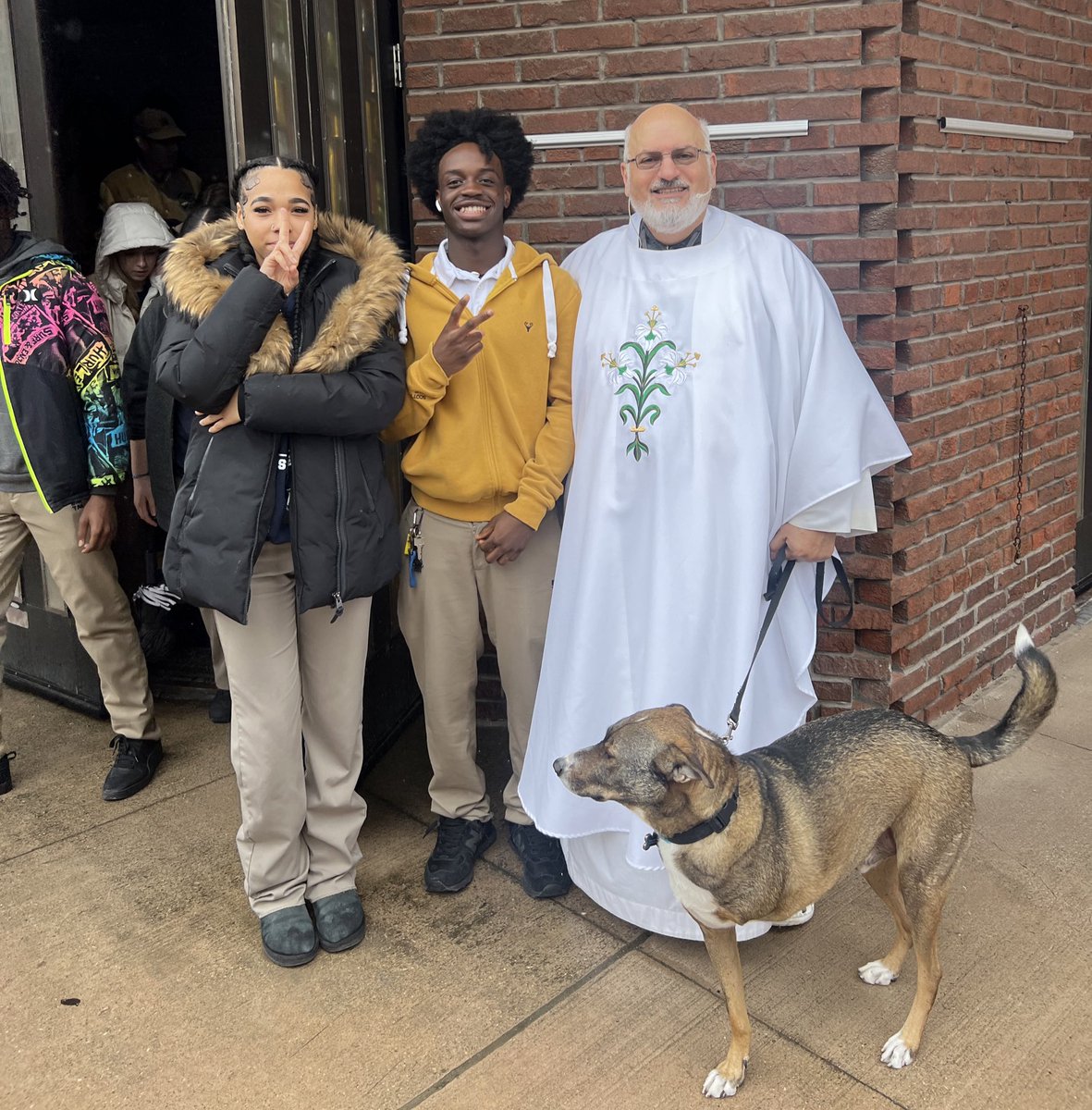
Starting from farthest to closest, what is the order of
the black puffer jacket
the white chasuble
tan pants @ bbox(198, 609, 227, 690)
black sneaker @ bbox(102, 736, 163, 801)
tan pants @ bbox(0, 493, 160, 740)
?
tan pants @ bbox(198, 609, 227, 690)
black sneaker @ bbox(102, 736, 163, 801)
tan pants @ bbox(0, 493, 160, 740)
the white chasuble
the black puffer jacket

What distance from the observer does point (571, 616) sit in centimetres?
330

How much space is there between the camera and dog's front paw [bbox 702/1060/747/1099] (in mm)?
2654

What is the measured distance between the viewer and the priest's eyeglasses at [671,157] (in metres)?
3.16

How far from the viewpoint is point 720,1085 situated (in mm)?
2656

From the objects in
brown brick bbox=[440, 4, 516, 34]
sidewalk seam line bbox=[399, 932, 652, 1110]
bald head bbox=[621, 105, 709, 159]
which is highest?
brown brick bbox=[440, 4, 516, 34]

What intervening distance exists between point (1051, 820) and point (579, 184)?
105 inches

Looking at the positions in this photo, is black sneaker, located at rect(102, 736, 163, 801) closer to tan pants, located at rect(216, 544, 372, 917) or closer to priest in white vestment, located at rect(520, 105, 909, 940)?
tan pants, located at rect(216, 544, 372, 917)

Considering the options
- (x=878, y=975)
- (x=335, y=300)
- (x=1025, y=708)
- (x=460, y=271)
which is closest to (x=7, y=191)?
(x=335, y=300)

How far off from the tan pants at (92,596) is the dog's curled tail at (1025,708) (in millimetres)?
2917

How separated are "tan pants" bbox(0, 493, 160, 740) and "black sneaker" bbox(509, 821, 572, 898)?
1.59 metres

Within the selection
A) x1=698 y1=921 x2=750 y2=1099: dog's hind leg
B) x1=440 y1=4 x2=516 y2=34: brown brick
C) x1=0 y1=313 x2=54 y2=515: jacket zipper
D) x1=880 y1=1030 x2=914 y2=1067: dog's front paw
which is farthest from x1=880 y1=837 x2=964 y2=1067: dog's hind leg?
x1=440 y1=4 x2=516 y2=34: brown brick

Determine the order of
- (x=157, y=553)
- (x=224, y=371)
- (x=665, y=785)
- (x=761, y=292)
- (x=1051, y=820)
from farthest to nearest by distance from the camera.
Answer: (x=157, y=553)
(x=1051, y=820)
(x=761, y=292)
(x=224, y=371)
(x=665, y=785)

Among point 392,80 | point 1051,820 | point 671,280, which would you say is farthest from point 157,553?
point 1051,820

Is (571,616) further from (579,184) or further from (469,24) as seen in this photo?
(469,24)
